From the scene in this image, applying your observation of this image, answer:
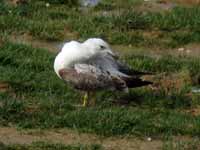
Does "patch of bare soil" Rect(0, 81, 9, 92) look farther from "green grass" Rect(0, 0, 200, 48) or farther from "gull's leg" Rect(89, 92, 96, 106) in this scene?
"green grass" Rect(0, 0, 200, 48)

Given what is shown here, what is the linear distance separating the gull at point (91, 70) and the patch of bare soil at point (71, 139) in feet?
2.63

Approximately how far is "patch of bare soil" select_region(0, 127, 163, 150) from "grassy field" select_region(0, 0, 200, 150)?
0.22 feet

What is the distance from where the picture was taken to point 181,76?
368 inches

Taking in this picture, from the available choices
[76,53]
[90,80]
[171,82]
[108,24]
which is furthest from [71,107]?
[108,24]

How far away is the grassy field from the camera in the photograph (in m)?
7.64

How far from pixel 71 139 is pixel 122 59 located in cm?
282

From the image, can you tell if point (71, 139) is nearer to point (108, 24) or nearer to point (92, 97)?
point (92, 97)

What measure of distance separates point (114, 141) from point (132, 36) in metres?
3.83

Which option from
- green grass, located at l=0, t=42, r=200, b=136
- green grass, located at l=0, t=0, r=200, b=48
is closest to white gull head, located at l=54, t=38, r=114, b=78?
green grass, located at l=0, t=42, r=200, b=136

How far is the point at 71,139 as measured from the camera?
734 cm

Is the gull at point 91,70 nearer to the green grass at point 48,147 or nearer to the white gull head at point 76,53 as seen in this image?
the white gull head at point 76,53

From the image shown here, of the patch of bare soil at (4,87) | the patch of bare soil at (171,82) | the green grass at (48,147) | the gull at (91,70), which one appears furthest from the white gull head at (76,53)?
the green grass at (48,147)

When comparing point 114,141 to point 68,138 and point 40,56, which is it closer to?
point 68,138

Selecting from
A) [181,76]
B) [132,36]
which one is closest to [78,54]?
[181,76]
